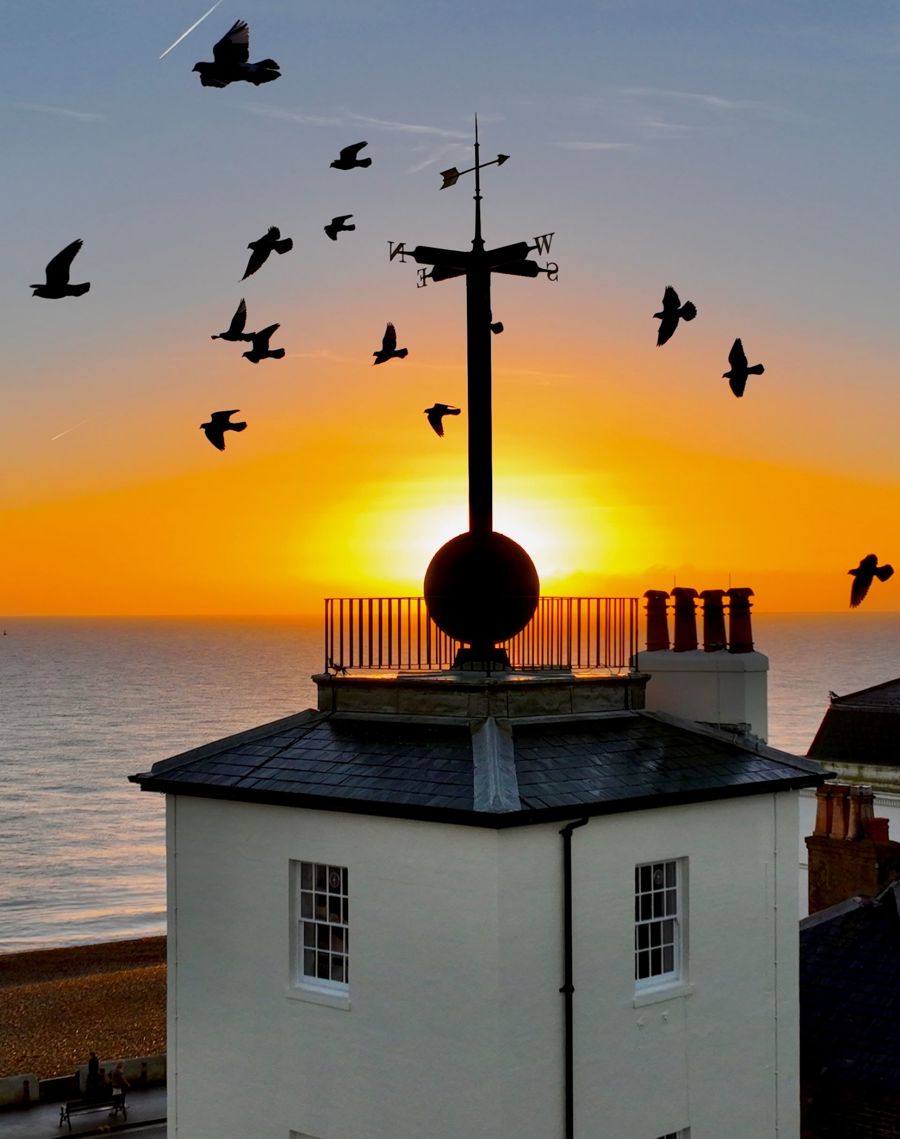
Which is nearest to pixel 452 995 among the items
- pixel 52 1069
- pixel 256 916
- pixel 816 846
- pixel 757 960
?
pixel 256 916

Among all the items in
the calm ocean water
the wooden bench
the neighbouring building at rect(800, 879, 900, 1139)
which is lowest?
the calm ocean water

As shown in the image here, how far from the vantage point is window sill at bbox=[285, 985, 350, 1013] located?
14.4 m

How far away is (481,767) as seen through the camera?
46.9 ft

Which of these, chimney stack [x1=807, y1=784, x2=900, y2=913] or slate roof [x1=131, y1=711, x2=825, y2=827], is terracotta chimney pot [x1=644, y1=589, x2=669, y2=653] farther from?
chimney stack [x1=807, y1=784, x2=900, y2=913]

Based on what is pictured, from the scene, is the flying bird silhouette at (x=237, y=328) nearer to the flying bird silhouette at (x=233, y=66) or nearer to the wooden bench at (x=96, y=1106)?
the flying bird silhouette at (x=233, y=66)

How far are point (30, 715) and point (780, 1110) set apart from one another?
157 m

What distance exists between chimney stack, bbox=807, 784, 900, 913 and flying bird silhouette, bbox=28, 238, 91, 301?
12961mm

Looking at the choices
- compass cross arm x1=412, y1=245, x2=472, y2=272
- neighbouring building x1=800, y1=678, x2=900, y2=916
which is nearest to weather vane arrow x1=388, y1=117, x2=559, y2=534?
compass cross arm x1=412, y1=245, x2=472, y2=272

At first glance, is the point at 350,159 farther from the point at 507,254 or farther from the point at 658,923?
the point at 658,923

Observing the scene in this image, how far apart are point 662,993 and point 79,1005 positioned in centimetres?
4037

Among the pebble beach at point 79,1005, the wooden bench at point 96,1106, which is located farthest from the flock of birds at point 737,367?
the pebble beach at point 79,1005

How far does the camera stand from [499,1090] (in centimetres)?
1341

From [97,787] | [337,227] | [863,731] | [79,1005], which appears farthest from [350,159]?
[97,787]

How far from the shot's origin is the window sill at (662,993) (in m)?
14.6
